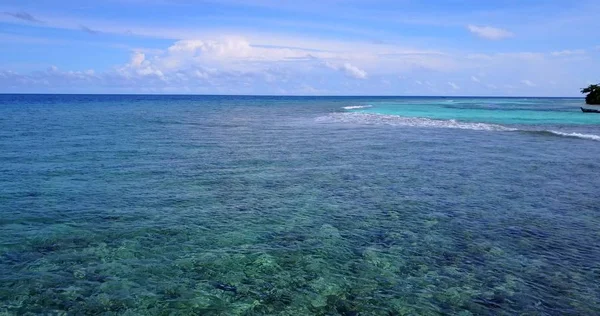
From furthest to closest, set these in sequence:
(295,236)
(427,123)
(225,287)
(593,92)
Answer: (593,92) → (427,123) → (295,236) → (225,287)

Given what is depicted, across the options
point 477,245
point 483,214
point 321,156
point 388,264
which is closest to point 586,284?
point 477,245

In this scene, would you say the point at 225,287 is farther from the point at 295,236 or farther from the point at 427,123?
the point at 427,123

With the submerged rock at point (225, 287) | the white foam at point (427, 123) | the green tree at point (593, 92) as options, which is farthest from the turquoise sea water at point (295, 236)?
the green tree at point (593, 92)

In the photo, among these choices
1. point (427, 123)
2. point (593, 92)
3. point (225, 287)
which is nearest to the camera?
point (225, 287)

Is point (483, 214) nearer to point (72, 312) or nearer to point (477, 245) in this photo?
point (477, 245)

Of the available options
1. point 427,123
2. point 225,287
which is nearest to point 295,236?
point 225,287

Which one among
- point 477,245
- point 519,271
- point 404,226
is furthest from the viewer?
point 404,226

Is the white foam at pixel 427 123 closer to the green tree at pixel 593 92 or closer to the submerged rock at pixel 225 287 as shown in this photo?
the submerged rock at pixel 225 287

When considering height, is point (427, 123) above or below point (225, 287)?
above

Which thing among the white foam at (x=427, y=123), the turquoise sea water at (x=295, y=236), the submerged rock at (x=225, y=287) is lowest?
the submerged rock at (x=225, y=287)
